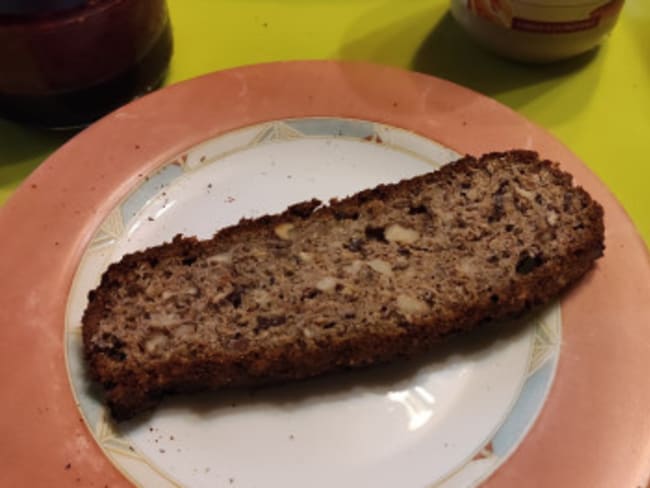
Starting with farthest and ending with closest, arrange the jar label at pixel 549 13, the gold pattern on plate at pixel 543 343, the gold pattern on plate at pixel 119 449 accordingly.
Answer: the jar label at pixel 549 13 < the gold pattern on plate at pixel 543 343 < the gold pattern on plate at pixel 119 449

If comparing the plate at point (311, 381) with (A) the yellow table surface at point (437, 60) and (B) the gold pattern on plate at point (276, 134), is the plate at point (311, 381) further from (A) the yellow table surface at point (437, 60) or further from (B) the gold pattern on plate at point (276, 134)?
(A) the yellow table surface at point (437, 60)

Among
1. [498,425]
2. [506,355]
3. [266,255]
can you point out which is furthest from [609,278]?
[266,255]

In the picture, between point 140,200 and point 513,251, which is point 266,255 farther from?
point 513,251

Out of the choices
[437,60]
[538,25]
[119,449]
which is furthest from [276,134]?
[119,449]

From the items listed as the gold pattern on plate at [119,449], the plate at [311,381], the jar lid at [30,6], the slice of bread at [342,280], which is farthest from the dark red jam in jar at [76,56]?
the gold pattern on plate at [119,449]

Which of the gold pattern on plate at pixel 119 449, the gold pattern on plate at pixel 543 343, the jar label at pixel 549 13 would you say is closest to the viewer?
the gold pattern on plate at pixel 119 449

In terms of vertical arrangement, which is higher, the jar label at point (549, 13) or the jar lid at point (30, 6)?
the jar label at point (549, 13)
